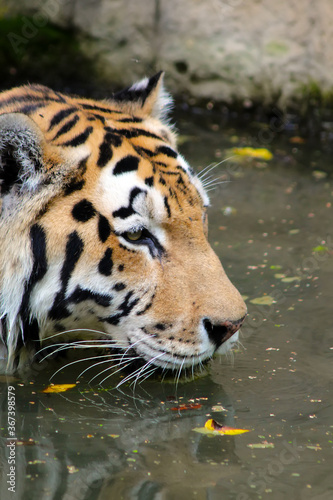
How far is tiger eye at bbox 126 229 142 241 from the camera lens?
3674 millimetres

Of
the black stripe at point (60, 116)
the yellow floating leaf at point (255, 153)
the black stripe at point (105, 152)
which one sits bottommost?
the yellow floating leaf at point (255, 153)

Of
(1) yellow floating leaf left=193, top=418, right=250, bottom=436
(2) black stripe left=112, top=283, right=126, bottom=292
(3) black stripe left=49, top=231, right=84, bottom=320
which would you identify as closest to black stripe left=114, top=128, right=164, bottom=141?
(3) black stripe left=49, top=231, right=84, bottom=320

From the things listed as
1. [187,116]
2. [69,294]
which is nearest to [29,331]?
[69,294]

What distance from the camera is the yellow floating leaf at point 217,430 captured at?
353cm

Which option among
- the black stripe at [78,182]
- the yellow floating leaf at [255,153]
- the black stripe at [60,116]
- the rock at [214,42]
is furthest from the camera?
the rock at [214,42]

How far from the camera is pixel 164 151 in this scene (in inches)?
159

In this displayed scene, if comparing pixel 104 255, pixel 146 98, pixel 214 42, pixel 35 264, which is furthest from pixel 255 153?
pixel 35 264

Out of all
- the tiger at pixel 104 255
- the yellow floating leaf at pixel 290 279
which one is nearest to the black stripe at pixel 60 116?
the tiger at pixel 104 255

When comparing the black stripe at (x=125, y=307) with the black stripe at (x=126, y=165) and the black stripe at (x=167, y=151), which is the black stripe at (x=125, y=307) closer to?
the black stripe at (x=126, y=165)

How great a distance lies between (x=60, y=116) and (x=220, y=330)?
54.0 inches

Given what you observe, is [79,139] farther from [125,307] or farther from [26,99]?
[125,307]

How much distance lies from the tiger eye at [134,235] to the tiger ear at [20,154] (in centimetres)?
50

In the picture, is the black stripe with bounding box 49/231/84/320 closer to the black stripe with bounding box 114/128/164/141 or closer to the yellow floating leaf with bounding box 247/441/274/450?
the black stripe with bounding box 114/128/164/141

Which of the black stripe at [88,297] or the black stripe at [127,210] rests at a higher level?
the black stripe at [127,210]
